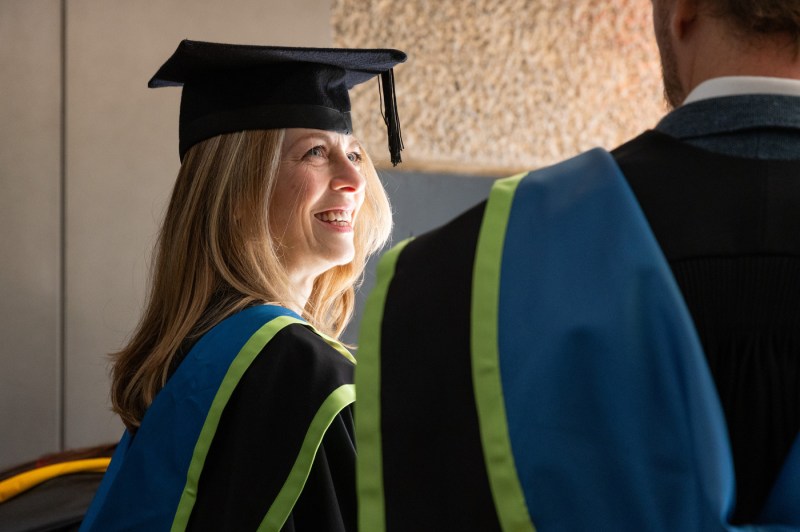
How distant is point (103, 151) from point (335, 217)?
1.07m

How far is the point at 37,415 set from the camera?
237cm

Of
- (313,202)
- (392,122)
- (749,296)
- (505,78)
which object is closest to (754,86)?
(749,296)

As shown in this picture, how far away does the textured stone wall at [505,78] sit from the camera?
291 centimetres

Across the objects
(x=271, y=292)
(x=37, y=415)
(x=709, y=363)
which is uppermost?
(x=709, y=363)

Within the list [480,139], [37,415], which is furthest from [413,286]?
[480,139]

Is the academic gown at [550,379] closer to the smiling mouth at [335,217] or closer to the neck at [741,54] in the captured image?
the neck at [741,54]

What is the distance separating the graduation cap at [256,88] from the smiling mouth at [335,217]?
15cm

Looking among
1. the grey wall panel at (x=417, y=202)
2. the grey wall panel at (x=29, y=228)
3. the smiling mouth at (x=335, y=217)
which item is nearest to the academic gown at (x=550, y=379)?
the smiling mouth at (x=335, y=217)

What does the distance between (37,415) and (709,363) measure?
6.70ft

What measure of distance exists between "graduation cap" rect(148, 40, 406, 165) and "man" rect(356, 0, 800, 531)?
0.91 m

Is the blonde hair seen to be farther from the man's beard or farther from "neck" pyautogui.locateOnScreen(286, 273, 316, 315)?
the man's beard

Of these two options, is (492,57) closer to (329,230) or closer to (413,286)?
(329,230)

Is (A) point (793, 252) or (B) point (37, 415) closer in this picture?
(A) point (793, 252)

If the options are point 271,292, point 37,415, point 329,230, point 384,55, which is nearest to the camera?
point 271,292
